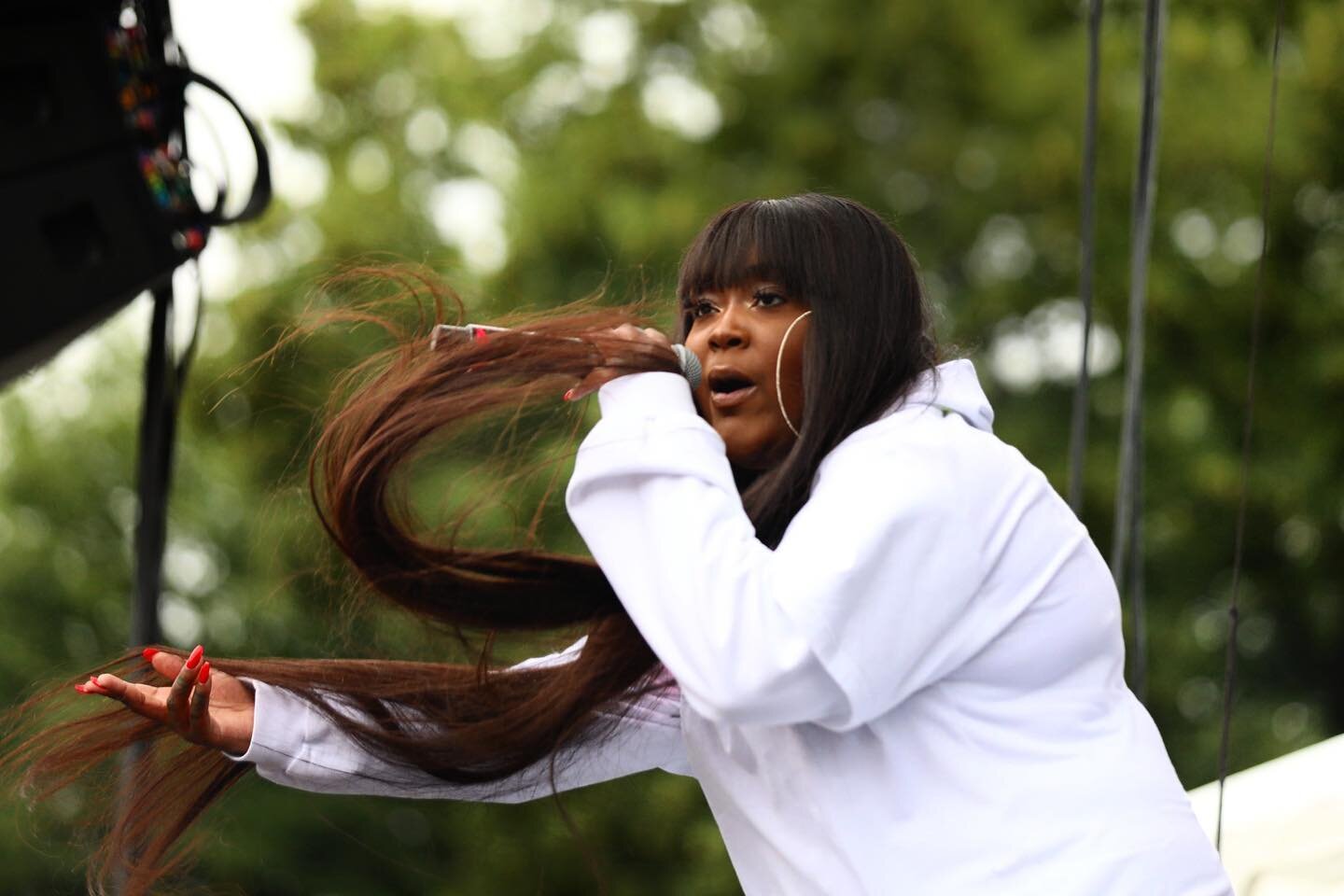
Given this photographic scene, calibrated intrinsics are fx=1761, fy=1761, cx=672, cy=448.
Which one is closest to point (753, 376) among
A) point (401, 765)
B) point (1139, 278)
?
point (401, 765)

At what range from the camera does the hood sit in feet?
5.11

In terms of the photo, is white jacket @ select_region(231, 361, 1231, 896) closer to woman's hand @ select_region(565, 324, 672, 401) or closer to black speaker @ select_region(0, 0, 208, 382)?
woman's hand @ select_region(565, 324, 672, 401)

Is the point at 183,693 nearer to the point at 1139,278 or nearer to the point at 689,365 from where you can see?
the point at 689,365

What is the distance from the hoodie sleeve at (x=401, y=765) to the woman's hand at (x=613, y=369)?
35 cm

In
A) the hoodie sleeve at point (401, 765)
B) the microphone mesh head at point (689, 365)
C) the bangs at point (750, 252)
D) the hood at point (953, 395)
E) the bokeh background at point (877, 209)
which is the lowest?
the bokeh background at point (877, 209)

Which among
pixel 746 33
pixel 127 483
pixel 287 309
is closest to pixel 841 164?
pixel 746 33

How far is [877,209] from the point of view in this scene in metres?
8.40

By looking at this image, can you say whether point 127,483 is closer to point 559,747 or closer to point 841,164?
point 841,164

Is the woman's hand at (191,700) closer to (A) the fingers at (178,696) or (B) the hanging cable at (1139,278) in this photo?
(A) the fingers at (178,696)

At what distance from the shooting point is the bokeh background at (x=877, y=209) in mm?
7734

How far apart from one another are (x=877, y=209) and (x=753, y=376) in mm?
6946

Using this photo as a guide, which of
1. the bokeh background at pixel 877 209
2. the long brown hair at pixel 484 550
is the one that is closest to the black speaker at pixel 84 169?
the long brown hair at pixel 484 550

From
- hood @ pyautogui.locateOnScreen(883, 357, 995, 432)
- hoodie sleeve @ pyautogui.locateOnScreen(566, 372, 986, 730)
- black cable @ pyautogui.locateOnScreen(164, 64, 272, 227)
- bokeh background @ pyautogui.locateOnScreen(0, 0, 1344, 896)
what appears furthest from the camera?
bokeh background @ pyautogui.locateOnScreen(0, 0, 1344, 896)

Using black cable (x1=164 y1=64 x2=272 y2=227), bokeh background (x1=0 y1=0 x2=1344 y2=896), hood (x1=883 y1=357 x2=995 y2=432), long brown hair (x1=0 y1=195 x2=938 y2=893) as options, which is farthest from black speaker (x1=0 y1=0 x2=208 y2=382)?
bokeh background (x1=0 y1=0 x2=1344 y2=896)
